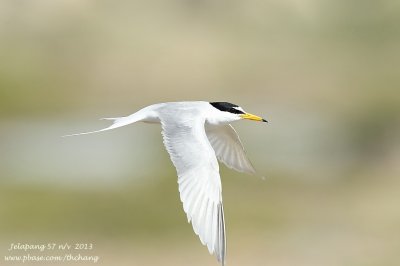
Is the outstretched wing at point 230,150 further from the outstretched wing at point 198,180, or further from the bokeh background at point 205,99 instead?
the bokeh background at point 205,99

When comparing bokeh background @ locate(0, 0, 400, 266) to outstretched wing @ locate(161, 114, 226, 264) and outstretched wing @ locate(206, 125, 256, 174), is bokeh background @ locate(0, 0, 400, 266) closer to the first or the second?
outstretched wing @ locate(206, 125, 256, 174)

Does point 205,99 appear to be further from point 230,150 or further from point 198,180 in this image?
point 198,180

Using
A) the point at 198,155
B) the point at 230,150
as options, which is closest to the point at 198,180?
the point at 198,155

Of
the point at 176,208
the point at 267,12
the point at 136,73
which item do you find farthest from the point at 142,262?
the point at 267,12

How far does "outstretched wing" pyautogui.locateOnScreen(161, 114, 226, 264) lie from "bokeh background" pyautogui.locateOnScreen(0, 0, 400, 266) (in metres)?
3.23

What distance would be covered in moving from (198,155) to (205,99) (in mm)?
12214

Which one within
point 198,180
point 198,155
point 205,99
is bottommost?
point 205,99

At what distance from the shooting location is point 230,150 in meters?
7.37

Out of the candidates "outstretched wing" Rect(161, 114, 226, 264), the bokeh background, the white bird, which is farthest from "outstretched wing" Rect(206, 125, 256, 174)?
the bokeh background

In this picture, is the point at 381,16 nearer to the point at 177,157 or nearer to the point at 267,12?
the point at 267,12

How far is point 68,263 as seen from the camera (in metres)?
10.1

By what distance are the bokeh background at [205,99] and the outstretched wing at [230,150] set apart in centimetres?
222

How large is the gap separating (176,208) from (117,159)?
8.43 ft

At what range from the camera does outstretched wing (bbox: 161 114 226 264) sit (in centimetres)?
584
